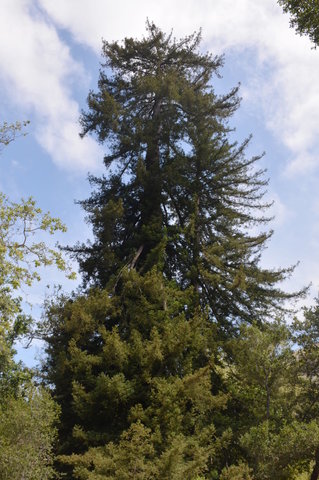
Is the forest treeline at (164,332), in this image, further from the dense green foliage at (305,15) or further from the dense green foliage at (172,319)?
the dense green foliage at (305,15)

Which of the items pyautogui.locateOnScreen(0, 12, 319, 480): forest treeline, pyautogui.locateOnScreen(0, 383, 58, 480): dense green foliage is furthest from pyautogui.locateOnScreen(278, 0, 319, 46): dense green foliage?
A: pyautogui.locateOnScreen(0, 383, 58, 480): dense green foliage

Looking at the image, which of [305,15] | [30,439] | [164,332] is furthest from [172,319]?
[305,15]

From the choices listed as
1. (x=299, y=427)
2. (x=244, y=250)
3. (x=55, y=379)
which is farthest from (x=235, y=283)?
(x=55, y=379)

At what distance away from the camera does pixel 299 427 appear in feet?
43.6

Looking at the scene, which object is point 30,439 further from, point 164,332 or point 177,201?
point 177,201

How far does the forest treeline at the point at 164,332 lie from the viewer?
1275 centimetres

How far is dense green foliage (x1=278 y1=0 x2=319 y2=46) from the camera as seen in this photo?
10234mm

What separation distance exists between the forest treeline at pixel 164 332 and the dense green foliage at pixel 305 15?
763 centimetres

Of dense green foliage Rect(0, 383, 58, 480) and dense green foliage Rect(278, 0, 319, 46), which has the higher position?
dense green foliage Rect(278, 0, 319, 46)

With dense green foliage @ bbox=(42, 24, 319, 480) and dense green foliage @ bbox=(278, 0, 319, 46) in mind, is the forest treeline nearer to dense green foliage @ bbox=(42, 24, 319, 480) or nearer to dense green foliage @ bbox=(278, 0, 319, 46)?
dense green foliage @ bbox=(42, 24, 319, 480)

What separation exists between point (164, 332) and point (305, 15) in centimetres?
1052

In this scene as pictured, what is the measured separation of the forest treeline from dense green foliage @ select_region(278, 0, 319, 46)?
7634mm

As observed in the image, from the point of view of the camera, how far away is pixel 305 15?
10.4 meters

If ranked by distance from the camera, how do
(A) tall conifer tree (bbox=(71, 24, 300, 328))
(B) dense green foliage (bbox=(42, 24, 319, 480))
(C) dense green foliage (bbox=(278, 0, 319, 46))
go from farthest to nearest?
1. (A) tall conifer tree (bbox=(71, 24, 300, 328))
2. (B) dense green foliage (bbox=(42, 24, 319, 480))
3. (C) dense green foliage (bbox=(278, 0, 319, 46))
